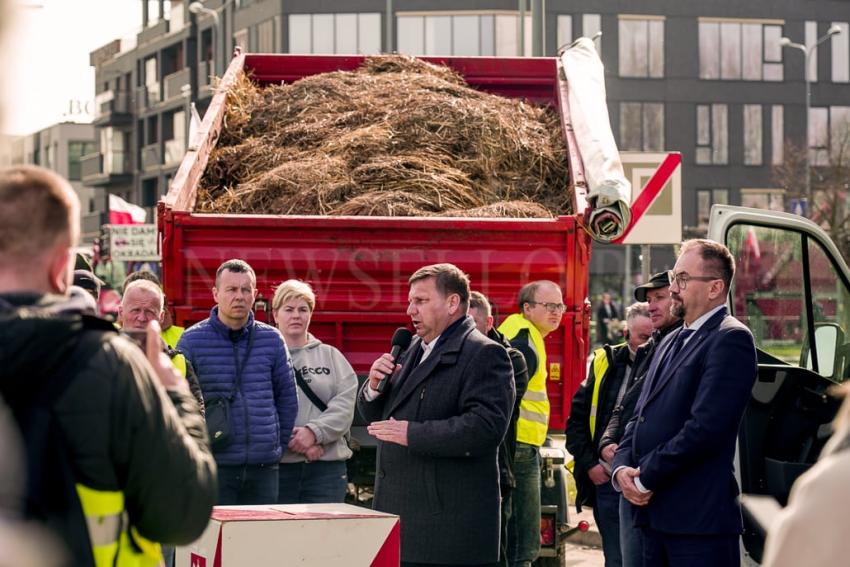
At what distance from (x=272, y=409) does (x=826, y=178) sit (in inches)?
1665

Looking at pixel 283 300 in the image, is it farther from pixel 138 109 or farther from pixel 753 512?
pixel 138 109

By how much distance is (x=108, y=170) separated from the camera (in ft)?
247

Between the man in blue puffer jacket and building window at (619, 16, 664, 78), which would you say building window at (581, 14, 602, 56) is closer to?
building window at (619, 16, 664, 78)

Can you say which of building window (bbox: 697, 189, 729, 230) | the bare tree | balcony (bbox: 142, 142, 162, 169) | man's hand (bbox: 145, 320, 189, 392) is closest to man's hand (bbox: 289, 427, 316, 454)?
man's hand (bbox: 145, 320, 189, 392)

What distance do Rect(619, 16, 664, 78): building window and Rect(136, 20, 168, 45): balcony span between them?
22.5 meters

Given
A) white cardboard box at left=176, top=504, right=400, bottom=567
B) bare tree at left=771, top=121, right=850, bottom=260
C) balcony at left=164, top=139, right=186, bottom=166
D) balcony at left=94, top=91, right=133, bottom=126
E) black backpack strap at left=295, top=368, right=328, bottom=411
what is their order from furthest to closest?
balcony at left=94, top=91, right=133, bottom=126 < balcony at left=164, top=139, right=186, bottom=166 < bare tree at left=771, top=121, right=850, bottom=260 < black backpack strap at left=295, top=368, right=328, bottom=411 < white cardboard box at left=176, top=504, right=400, bottom=567

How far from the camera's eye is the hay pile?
9.16 m

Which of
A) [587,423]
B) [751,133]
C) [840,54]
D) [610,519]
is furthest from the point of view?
[840,54]

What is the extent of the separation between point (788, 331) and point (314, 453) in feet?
7.87

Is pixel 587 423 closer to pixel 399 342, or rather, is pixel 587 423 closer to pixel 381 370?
pixel 399 342

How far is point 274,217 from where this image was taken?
820cm

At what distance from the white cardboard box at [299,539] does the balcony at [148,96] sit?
6713 centimetres

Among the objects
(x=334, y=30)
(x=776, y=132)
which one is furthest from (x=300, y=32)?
(x=776, y=132)

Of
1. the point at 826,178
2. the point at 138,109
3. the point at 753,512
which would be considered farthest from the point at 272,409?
the point at 138,109
